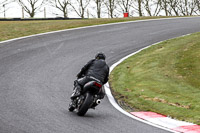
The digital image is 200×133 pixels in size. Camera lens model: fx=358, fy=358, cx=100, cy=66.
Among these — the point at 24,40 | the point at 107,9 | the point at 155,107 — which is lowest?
the point at 155,107

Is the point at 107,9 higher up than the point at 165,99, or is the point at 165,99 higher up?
the point at 107,9

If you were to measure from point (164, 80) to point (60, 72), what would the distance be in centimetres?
426

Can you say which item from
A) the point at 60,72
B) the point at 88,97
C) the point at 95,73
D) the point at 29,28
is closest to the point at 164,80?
the point at 60,72

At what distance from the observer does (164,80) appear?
13070 mm

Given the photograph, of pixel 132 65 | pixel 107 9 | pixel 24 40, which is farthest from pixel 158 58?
pixel 107 9

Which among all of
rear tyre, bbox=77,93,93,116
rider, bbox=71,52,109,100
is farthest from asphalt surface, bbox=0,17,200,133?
rider, bbox=71,52,109,100

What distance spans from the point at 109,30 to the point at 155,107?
14852 millimetres

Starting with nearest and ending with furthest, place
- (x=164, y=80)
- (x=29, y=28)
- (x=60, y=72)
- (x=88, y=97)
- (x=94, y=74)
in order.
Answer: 1. (x=88, y=97)
2. (x=94, y=74)
3. (x=164, y=80)
4. (x=60, y=72)
5. (x=29, y=28)

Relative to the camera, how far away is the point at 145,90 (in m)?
12.0

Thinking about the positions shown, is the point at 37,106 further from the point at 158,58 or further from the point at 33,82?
the point at 158,58

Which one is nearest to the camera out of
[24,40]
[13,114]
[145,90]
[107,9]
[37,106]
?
[13,114]

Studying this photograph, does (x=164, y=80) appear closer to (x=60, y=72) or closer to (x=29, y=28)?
(x=60, y=72)

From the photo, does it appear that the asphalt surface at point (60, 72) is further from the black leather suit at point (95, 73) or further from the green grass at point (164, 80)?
the green grass at point (164, 80)

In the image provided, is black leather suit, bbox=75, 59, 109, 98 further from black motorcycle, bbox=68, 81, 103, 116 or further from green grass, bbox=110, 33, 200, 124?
green grass, bbox=110, 33, 200, 124
